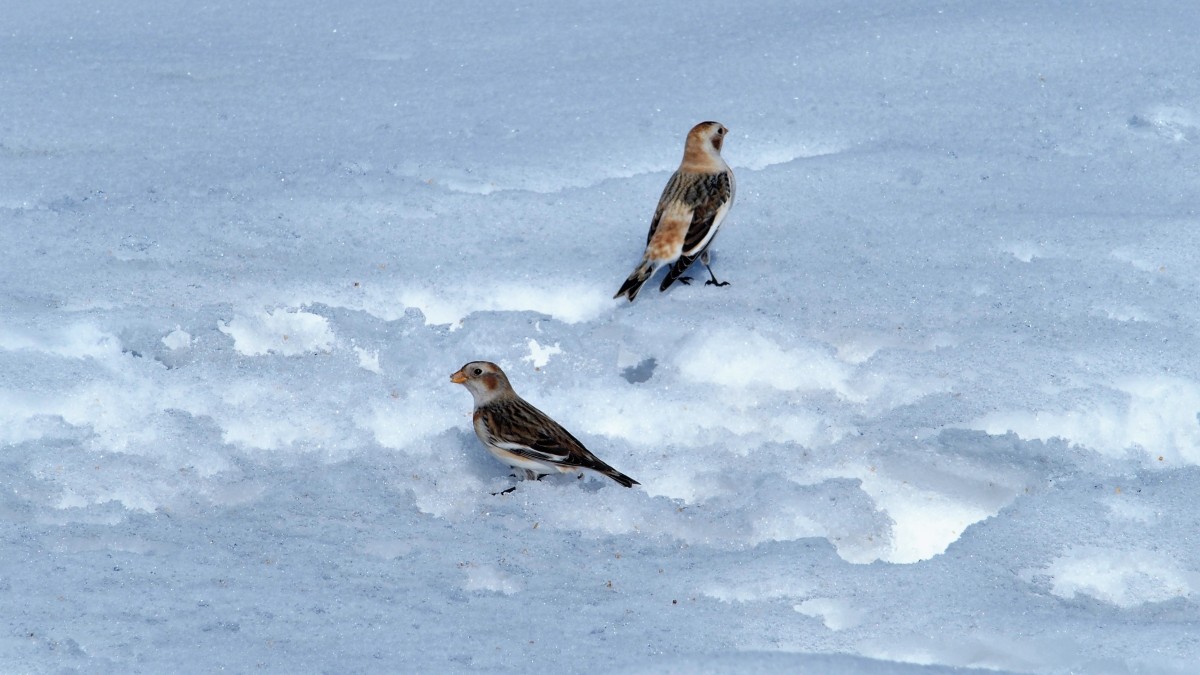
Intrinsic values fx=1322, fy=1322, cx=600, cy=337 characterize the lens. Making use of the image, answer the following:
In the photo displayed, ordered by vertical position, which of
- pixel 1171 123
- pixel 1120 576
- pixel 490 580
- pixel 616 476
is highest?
pixel 1171 123

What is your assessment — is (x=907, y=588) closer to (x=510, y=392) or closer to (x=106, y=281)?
(x=510, y=392)

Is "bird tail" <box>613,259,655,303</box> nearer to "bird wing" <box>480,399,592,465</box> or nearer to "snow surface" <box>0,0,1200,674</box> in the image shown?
"snow surface" <box>0,0,1200,674</box>

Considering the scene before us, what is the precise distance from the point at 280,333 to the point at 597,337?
1.41 metres

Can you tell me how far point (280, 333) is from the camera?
589 centimetres

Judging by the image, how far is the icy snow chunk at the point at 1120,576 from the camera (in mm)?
4703

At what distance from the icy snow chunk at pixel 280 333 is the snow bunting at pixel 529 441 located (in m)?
0.95

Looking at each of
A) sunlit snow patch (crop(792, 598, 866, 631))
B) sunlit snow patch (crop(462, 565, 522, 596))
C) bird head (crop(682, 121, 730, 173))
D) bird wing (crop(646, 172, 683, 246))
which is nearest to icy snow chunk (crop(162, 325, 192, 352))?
sunlit snow patch (crop(462, 565, 522, 596))

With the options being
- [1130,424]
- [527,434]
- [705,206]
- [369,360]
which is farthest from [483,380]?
[1130,424]

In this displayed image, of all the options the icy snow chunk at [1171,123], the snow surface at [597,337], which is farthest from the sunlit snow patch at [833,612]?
the icy snow chunk at [1171,123]

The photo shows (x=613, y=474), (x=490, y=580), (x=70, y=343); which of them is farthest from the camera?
(x=70, y=343)

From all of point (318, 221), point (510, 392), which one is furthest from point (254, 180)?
point (510, 392)

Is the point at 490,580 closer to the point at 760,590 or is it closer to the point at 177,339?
the point at 760,590

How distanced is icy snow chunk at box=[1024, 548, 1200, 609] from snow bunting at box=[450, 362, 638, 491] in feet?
5.28

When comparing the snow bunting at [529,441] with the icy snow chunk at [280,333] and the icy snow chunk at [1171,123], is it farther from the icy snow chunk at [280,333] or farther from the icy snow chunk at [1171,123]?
the icy snow chunk at [1171,123]
